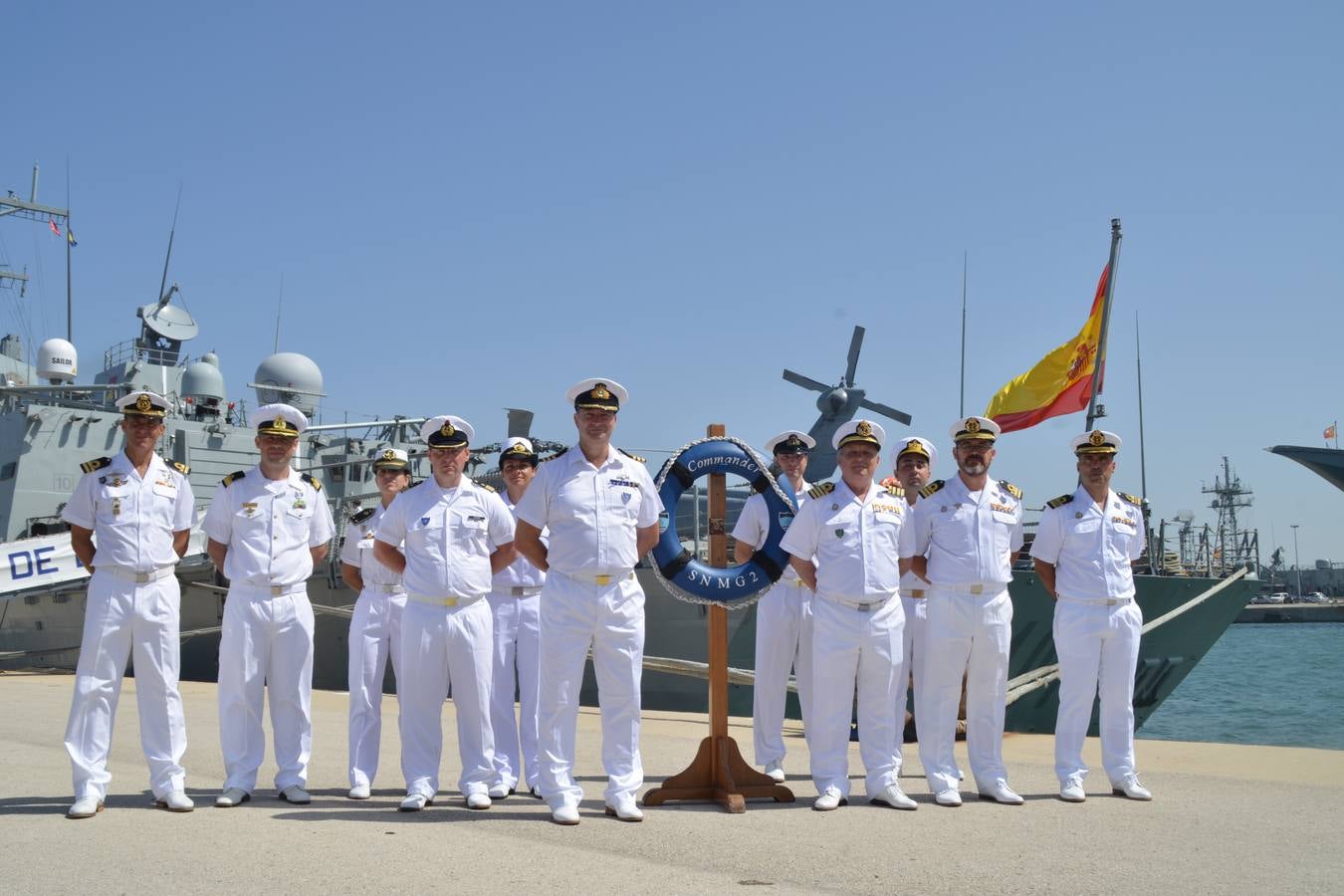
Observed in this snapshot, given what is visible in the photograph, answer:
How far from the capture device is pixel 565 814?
3.99 meters

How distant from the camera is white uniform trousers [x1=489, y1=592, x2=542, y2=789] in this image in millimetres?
4766

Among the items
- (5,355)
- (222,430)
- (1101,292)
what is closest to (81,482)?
(1101,292)

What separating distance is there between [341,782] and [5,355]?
21443mm

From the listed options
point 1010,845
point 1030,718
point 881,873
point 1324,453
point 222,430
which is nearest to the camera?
point 881,873

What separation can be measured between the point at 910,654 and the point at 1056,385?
23.2 feet

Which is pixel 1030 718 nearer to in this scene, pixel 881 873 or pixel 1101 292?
pixel 1101 292

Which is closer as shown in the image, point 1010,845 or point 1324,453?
point 1010,845

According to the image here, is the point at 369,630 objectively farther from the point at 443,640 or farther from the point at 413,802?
the point at 413,802

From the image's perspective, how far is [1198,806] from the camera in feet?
14.8

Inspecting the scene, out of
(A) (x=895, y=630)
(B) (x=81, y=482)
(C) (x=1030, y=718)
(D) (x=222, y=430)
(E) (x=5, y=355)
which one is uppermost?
(E) (x=5, y=355)

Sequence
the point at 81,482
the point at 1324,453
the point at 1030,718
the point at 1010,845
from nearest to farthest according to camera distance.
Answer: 1. the point at 1010,845
2. the point at 81,482
3. the point at 1030,718
4. the point at 1324,453

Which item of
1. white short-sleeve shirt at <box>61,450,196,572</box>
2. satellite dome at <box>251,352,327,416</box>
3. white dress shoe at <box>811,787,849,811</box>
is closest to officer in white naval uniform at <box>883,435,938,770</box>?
white dress shoe at <box>811,787,849,811</box>

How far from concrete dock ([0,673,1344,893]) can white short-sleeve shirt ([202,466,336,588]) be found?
87 cm

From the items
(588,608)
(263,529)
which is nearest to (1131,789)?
(588,608)
